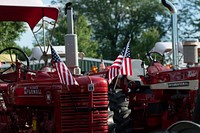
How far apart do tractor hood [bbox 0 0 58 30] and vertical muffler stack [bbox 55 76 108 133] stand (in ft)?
6.10

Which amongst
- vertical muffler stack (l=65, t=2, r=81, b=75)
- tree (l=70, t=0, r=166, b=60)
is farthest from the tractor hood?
tree (l=70, t=0, r=166, b=60)

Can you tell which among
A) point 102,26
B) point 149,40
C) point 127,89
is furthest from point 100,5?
point 127,89

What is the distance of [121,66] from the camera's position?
6684mm

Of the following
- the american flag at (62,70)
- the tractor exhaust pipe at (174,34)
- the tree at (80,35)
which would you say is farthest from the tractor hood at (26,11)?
the tree at (80,35)

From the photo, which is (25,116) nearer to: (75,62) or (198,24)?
(75,62)

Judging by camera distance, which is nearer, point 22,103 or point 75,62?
point 75,62

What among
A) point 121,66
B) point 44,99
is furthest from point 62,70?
point 121,66

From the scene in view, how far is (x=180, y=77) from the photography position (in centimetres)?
771

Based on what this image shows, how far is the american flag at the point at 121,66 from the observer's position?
6.61 m

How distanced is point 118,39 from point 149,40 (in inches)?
341

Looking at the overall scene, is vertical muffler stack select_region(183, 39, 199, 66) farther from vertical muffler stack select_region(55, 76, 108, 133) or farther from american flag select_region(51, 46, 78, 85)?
american flag select_region(51, 46, 78, 85)

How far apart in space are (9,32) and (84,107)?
17.4m

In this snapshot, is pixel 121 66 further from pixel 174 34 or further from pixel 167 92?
pixel 167 92

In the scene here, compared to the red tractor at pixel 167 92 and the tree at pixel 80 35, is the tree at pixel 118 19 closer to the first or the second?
the tree at pixel 80 35
